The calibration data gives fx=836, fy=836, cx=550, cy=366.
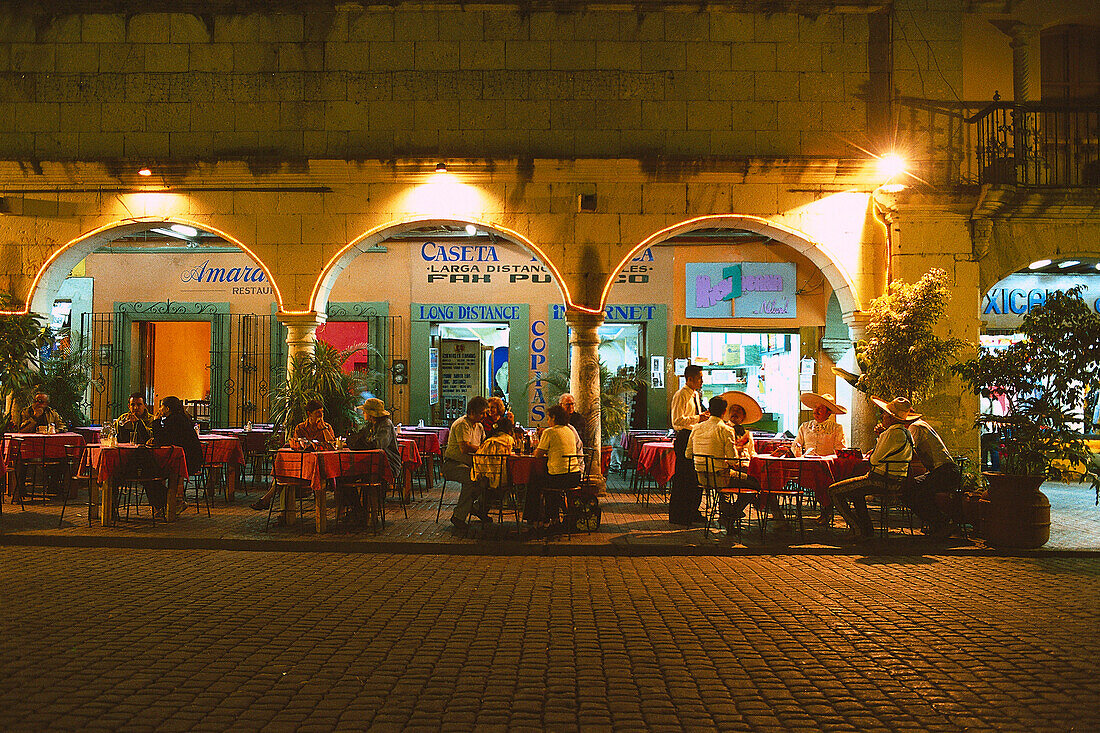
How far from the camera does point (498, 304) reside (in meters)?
17.0

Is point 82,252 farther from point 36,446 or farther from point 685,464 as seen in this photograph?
point 685,464

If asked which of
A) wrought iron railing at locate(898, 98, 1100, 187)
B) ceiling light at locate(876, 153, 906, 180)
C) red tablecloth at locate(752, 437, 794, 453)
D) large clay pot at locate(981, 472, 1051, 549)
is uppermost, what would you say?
wrought iron railing at locate(898, 98, 1100, 187)

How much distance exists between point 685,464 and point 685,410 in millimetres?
656

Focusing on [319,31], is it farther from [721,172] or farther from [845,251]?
[845,251]

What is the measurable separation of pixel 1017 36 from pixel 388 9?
9.37m

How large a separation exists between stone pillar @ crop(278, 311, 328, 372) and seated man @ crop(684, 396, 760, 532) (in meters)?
5.90

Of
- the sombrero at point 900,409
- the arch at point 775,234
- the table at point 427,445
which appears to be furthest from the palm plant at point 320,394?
the sombrero at point 900,409

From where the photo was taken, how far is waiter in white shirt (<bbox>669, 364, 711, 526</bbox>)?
9.86 metres

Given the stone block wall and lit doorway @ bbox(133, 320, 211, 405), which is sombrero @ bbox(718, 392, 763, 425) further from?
lit doorway @ bbox(133, 320, 211, 405)

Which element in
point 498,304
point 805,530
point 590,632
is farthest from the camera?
point 498,304

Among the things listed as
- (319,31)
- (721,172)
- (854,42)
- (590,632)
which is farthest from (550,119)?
(590,632)

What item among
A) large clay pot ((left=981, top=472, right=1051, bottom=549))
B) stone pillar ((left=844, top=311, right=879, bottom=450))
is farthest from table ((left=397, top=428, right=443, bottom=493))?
large clay pot ((left=981, top=472, right=1051, bottom=549))

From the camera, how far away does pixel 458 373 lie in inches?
687

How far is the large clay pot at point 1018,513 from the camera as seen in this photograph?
28.0ft
